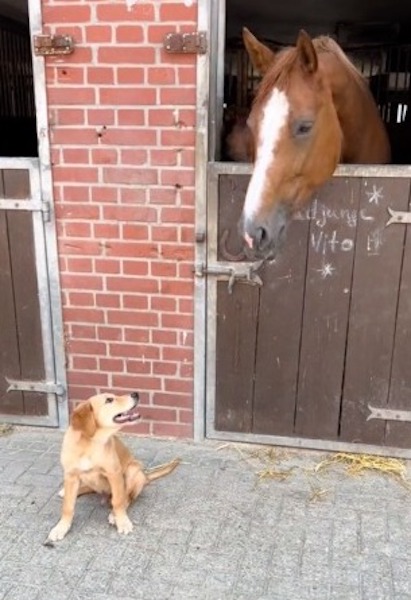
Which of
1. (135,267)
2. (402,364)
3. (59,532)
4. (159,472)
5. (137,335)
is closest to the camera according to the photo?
(59,532)

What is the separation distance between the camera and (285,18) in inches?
213

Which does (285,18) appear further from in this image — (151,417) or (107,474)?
(107,474)

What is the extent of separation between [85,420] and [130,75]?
5.82 ft

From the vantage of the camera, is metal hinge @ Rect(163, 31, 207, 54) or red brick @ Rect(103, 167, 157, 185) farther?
red brick @ Rect(103, 167, 157, 185)

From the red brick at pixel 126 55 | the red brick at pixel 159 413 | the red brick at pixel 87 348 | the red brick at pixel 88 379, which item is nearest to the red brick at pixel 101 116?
the red brick at pixel 126 55

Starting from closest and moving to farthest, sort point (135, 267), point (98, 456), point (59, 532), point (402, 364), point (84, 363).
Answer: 1. point (98, 456)
2. point (59, 532)
3. point (402, 364)
4. point (135, 267)
5. point (84, 363)

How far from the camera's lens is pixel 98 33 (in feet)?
9.73

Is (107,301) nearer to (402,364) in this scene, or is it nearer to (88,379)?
(88,379)

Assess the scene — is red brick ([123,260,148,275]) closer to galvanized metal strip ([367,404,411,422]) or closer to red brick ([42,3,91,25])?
red brick ([42,3,91,25])

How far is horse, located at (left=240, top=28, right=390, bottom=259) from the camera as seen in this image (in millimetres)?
2422

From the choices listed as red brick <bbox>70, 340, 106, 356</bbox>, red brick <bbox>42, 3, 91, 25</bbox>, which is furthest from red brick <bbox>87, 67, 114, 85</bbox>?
red brick <bbox>70, 340, 106, 356</bbox>

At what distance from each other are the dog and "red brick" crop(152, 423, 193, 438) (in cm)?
78

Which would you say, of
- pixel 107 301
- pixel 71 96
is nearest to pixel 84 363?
pixel 107 301

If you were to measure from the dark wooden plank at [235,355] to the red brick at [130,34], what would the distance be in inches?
53.3
